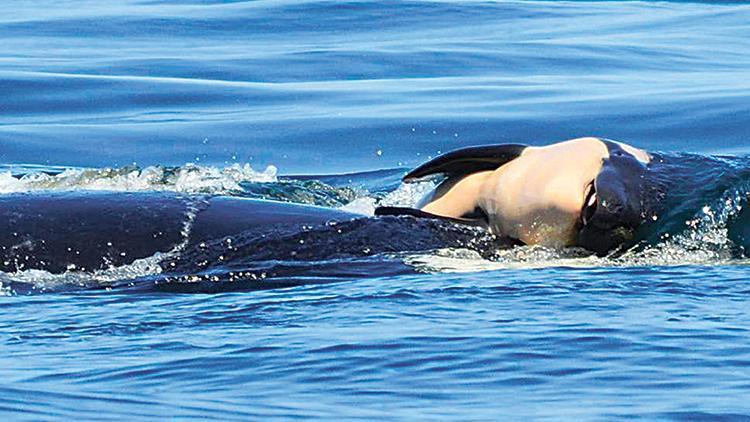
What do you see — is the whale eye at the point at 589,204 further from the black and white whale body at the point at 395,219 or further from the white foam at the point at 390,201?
the white foam at the point at 390,201

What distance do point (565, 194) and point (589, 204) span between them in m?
0.11

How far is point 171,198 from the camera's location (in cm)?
786

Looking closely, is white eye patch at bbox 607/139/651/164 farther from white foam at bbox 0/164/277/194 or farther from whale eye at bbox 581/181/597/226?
white foam at bbox 0/164/277/194

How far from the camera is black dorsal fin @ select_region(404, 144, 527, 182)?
7785 millimetres

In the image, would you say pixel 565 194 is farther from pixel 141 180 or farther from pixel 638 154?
pixel 141 180

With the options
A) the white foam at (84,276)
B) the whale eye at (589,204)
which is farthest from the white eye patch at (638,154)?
the white foam at (84,276)

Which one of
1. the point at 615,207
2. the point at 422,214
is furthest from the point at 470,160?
the point at 615,207

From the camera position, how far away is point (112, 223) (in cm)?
750

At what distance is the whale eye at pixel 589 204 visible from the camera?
746 centimetres

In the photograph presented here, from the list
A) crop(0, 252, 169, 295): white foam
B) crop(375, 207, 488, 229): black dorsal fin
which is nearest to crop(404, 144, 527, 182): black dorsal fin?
crop(375, 207, 488, 229): black dorsal fin

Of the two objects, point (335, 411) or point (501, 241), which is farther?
point (501, 241)

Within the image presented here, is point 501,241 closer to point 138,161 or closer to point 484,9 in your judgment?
point 138,161

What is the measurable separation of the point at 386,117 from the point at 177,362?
988cm

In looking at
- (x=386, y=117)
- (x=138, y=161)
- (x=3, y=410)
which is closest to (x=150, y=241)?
(x=3, y=410)
